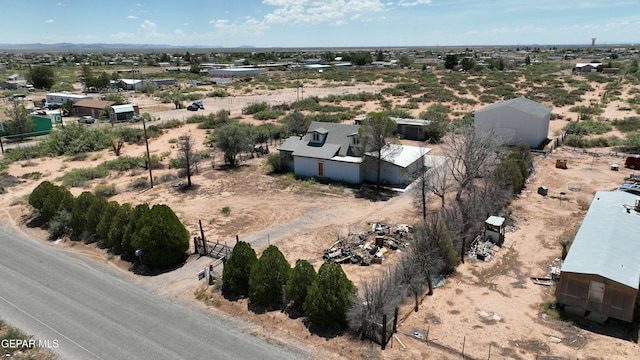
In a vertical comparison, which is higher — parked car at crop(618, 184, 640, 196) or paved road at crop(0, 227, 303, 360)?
parked car at crop(618, 184, 640, 196)

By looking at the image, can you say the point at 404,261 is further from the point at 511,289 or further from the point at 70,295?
the point at 70,295

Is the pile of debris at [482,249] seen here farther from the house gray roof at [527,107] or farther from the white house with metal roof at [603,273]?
the house gray roof at [527,107]

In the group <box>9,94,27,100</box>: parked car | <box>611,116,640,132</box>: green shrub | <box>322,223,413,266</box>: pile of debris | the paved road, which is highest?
<box>9,94,27,100</box>: parked car

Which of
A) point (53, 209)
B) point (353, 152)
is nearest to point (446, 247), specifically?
point (353, 152)

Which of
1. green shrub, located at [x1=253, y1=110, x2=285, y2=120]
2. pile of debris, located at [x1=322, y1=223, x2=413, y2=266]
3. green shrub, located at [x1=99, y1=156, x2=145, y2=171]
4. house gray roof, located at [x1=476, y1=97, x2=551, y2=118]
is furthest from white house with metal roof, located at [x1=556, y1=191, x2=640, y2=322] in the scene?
green shrub, located at [x1=253, y1=110, x2=285, y2=120]

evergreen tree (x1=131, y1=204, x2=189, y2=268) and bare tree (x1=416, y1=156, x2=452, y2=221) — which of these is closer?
evergreen tree (x1=131, y1=204, x2=189, y2=268)

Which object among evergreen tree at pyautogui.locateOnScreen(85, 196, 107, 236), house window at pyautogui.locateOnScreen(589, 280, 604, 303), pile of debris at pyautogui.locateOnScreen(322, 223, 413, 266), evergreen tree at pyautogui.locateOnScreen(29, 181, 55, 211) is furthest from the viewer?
evergreen tree at pyautogui.locateOnScreen(29, 181, 55, 211)

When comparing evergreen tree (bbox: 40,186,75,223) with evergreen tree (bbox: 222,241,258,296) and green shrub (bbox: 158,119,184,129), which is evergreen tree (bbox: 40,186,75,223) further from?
green shrub (bbox: 158,119,184,129)
